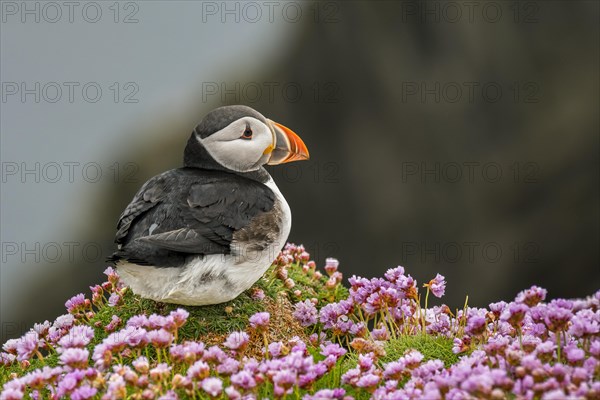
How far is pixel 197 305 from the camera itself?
5977mm

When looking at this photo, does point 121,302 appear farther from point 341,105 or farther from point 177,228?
point 341,105

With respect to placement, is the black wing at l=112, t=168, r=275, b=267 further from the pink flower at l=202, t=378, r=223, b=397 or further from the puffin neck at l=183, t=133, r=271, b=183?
the pink flower at l=202, t=378, r=223, b=397

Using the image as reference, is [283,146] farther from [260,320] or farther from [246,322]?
[260,320]

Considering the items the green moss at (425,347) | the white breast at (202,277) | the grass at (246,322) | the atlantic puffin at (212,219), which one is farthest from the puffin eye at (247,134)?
the green moss at (425,347)

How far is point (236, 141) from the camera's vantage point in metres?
5.91

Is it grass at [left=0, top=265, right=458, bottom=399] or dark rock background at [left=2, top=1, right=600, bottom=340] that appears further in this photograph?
dark rock background at [left=2, top=1, right=600, bottom=340]

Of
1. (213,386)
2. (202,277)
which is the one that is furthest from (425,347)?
(213,386)

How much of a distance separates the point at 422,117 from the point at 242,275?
8713 millimetres

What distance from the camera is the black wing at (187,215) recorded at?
516 cm

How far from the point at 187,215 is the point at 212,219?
18 centimetres

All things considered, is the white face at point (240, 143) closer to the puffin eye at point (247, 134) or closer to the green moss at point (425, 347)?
the puffin eye at point (247, 134)

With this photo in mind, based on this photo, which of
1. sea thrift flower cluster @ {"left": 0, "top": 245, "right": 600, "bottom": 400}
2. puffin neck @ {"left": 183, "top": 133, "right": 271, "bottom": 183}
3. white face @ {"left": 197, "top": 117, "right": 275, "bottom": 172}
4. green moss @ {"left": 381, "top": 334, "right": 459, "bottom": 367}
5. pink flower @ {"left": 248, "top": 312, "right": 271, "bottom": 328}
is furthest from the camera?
puffin neck @ {"left": 183, "top": 133, "right": 271, "bottom": 183}

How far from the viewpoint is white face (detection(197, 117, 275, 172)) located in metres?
5.88

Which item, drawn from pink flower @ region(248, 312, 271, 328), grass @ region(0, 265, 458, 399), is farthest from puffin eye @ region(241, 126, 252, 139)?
pink flower @ region(248, 312, 271, 328)
